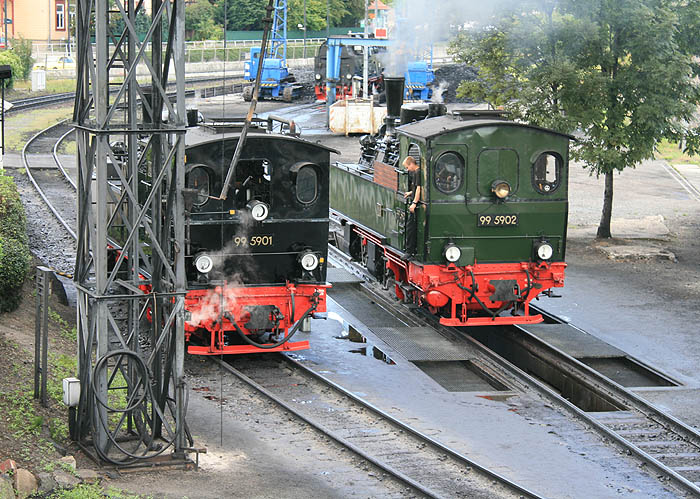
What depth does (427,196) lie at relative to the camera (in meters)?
15.6

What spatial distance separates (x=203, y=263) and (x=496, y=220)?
14.9ft

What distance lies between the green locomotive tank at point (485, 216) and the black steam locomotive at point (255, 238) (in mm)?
1922

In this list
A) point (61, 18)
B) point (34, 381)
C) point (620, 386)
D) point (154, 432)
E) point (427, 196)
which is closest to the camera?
point (154, 432)

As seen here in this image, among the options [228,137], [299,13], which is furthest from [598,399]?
[299,13]

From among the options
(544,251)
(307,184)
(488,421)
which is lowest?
(488,421)

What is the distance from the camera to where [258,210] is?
1412 cm

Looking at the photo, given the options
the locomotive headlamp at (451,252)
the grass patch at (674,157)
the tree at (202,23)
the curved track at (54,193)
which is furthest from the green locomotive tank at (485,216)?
the tree at (202,23)

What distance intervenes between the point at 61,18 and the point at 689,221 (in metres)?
50.1

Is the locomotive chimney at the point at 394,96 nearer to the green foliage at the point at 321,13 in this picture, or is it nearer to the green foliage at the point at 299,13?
the green foliage at the point at 299,13

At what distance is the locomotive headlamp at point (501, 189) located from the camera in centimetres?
1571

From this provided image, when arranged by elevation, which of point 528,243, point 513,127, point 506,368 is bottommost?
point 506,368

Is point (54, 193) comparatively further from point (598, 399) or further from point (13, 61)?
point (13, 61)

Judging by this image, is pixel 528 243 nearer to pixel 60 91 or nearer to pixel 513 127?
pixel 513 127

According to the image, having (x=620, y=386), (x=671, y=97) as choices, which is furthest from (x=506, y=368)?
(x=671, y=97)
